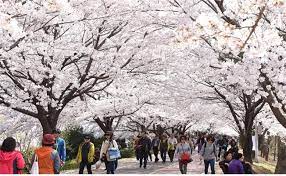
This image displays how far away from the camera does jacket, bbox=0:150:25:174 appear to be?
7742 mm

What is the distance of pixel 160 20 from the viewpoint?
47.2ft

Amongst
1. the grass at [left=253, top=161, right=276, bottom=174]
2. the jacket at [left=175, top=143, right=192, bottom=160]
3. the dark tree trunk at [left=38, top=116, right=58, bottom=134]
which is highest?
the dark tree trunk at [left=38, top=116, right=58, bottom=134]

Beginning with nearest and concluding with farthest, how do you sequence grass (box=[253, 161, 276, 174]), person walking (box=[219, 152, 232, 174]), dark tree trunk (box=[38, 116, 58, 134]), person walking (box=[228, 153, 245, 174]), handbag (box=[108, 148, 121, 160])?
person walking (box=[228, 153, 245, 174]) < person walking (box=[219, 152, 232, 174]) < handbag (box=[108, 148, 121, 160]) < dark tree trunk (box=[38, 116, 58, 134]) < grass (box=[253, 161, 276, 174])

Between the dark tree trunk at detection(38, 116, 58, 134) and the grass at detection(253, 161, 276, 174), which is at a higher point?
the dark tree trunk at detection(38, 116, 58, 134)

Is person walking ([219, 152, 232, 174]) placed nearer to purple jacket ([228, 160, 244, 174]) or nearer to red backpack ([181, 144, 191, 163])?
purple jacket ([228, 160, 244, 174])

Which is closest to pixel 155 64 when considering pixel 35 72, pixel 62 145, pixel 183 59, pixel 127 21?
pixel 183 59

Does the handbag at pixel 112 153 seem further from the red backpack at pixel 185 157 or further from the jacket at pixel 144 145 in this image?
the jacket at pixel 144 145

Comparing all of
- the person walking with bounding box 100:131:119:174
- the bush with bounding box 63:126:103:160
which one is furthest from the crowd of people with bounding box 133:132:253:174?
the bush with bounding box 63:126:103:160

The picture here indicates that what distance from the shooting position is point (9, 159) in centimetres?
776

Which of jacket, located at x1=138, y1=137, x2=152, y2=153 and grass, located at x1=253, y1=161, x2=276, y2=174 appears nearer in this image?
jacket, located at x1=138, y1=137, x2=152, y2=153

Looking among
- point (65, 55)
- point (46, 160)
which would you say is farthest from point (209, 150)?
point (46, 160)

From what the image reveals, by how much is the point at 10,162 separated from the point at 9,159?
5 centimetres

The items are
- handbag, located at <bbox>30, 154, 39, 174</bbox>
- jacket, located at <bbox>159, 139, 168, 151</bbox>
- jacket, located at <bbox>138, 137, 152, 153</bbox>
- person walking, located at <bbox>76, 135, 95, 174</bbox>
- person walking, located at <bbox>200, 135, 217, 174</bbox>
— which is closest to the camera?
handbag, located at <bbox>30, 154, 39, 174</bbox>

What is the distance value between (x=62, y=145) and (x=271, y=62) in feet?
16.8
